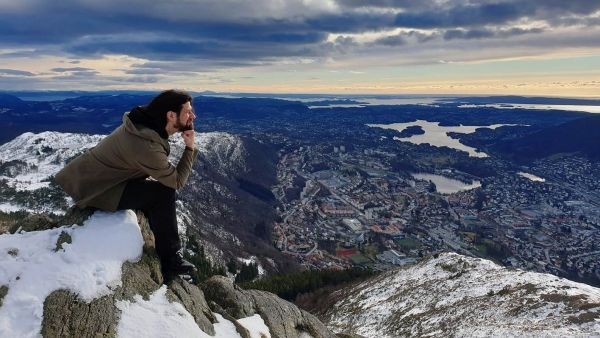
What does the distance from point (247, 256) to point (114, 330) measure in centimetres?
13468

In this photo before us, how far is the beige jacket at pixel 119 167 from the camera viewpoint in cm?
1123

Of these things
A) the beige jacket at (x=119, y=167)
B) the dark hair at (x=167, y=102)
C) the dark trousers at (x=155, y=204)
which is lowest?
the dark trousers at (x=155, y=204)

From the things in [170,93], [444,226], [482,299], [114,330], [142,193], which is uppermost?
[170,93]

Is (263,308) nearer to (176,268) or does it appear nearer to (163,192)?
(176,268)

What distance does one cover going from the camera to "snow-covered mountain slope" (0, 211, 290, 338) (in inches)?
382

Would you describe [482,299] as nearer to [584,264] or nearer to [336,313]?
[336,313]

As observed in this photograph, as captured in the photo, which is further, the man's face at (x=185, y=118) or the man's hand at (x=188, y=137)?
the man's face at (x=185, y=118)

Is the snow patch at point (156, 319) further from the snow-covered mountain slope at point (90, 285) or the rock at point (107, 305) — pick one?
Answer: the rock at point (107, 305)

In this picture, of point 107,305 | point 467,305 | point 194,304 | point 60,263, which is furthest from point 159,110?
point 467,305

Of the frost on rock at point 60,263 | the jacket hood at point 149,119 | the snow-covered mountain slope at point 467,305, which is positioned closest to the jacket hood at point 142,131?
the jacket hood at point 149,119

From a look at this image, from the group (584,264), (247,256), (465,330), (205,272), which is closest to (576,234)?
(584,264)

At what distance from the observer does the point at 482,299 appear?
36.3m

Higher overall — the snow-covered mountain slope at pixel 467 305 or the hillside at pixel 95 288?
the hillside at pixel 95 288

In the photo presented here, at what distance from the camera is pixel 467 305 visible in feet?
118
